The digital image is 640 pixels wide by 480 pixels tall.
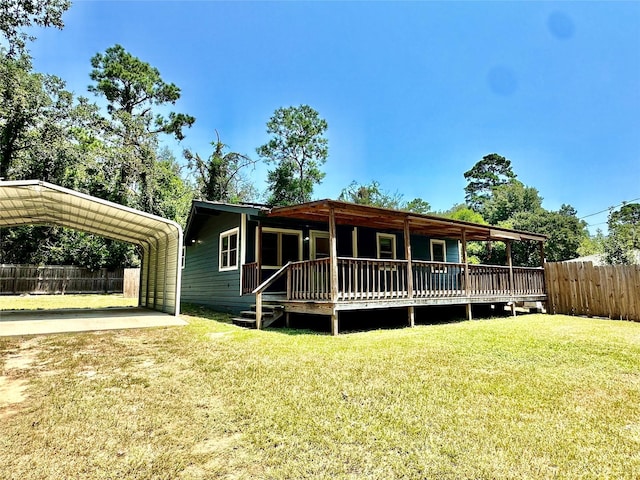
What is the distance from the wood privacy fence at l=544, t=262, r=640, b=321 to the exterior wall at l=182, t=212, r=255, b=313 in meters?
10.4

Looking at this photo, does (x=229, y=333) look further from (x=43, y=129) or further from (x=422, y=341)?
(x=43, y=129)

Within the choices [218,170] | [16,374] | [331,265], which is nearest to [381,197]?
[218,170]

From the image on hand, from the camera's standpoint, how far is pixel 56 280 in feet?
76.8

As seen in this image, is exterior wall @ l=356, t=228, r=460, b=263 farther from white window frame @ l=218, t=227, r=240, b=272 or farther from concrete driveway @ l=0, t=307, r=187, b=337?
concrete driveway @ l=0, t=307, r=187, b=337

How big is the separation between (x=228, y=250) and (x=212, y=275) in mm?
1975

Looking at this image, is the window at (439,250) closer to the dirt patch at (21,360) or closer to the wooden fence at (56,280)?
the dirt patch at (21,360)

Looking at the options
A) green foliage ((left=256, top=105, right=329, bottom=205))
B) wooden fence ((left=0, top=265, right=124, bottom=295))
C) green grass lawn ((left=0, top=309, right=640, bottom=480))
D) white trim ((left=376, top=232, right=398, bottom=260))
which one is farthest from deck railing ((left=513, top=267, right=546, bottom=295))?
wooden fence ((left=0, top=265, right=124, bottom=295))

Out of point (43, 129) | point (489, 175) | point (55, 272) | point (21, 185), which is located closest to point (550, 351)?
point (21, 185)

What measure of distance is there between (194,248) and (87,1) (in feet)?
34.8

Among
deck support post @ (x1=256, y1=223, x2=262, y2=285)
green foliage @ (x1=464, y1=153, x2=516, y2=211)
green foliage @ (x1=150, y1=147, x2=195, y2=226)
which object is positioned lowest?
deck support post @ (x1=256, y1=223, x2=262, y2=285)

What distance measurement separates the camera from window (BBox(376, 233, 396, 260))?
13.3m

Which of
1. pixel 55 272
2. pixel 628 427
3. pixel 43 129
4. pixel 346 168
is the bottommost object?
pixel 628 427

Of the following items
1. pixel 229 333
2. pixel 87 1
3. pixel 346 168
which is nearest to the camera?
pixel 229 333

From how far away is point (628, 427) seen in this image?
321 centimetres
